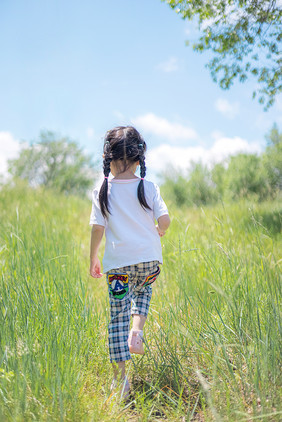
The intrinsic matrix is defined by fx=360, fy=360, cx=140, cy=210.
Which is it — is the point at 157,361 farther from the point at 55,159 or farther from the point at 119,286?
the point at 55,159

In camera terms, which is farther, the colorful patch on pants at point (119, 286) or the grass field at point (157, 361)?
the colorful patch on pants at point (119, 286)

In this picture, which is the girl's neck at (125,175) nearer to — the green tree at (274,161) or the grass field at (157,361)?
the grass field at (157,361)

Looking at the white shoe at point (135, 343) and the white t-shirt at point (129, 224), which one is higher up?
the white t-shirt at point (129, 224)

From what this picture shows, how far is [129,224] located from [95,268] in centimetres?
35

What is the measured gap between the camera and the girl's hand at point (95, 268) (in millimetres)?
2201

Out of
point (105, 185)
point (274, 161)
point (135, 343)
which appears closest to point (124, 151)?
point (105, 185)

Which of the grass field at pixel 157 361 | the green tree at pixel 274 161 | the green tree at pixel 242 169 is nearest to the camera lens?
the grass field at pixel 157 361

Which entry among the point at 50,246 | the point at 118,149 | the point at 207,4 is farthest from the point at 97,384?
the point at 207,4

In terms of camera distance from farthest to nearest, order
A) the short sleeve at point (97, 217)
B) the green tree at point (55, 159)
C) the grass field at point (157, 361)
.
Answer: the green tree at point (55, 159)
the short sleeve at point (97, 217)
the grass field at point (157, 361)

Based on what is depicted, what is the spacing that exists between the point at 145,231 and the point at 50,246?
145 cm

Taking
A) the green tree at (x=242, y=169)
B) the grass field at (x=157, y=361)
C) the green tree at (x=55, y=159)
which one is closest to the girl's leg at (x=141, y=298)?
the grass field at (x=157, y=361)

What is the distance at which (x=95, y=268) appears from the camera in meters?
2.24

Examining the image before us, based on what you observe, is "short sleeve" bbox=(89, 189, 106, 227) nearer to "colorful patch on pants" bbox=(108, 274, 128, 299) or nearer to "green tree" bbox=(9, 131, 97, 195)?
"colorful patch on pants" bbox=(108, 274, 128, 299)

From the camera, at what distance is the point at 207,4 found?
198 inches
